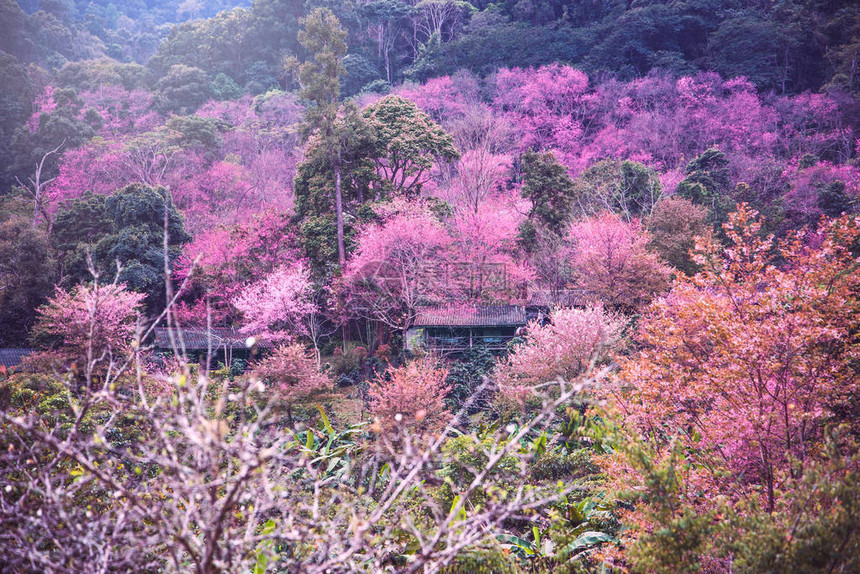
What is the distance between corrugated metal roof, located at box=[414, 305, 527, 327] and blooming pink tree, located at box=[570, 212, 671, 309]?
9.01ft

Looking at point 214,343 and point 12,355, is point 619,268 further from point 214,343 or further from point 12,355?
point 12,355

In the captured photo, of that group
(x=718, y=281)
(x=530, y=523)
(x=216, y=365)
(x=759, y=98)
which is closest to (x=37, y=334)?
(x=216, y=365)

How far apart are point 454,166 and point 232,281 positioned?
1582 centimetres

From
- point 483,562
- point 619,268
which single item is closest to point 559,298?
point 619,268

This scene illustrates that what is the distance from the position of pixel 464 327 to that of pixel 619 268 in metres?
6.02

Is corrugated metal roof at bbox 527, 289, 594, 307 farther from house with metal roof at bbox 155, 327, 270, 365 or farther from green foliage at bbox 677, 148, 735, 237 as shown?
house with metal roof at bbox 155, 327, 270, 365

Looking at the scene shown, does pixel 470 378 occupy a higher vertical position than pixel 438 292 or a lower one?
lower

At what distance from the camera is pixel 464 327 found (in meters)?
18.2

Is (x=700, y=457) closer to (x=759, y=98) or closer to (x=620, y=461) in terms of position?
(x=620, y=461)

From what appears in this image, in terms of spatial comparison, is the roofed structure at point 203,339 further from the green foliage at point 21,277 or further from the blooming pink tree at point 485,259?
the blooming pink tree at point 485,259

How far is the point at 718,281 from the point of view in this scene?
7758 millimetres

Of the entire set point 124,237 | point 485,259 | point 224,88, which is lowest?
point 485,259

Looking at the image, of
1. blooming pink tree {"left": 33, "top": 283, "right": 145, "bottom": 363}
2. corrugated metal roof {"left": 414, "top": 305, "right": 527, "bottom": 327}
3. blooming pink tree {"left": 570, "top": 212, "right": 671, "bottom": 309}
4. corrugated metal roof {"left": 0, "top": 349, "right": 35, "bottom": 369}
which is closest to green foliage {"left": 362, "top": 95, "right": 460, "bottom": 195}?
→ corrugated metal roof {"left": 414, "top": 305, "right": 527, "bottom": 327}

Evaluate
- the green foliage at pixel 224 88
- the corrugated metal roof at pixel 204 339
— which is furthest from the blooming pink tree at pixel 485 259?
the green foliage at pixel 224 88
